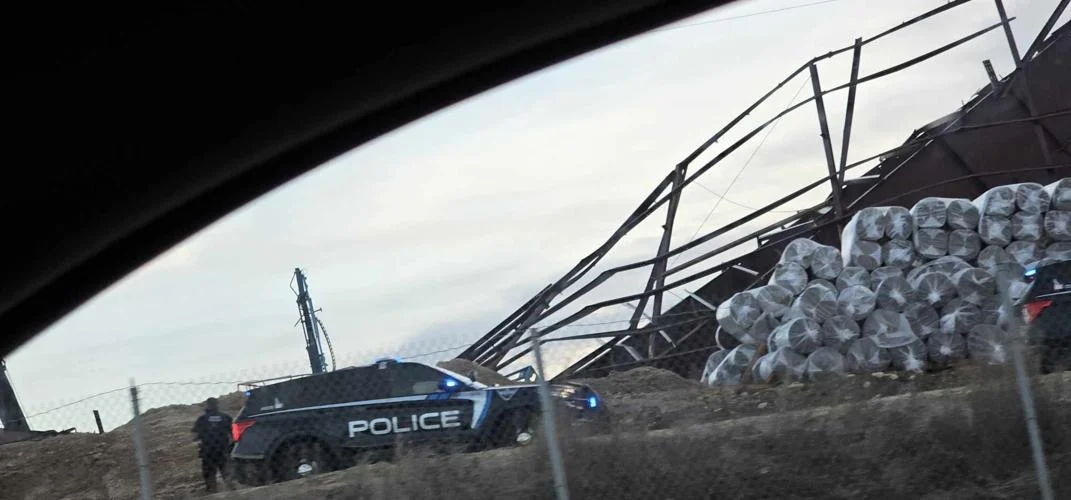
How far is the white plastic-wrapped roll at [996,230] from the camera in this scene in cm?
1573

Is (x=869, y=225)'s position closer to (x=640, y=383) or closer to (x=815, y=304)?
(x=815, y=304)

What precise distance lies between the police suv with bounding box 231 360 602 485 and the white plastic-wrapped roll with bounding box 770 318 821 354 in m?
5.45

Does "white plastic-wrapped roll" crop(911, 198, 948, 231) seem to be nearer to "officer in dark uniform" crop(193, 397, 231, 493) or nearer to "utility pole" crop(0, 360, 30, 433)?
"officer in dark uniform" crop(193, 397, 231, 493)

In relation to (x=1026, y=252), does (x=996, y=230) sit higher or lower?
higher

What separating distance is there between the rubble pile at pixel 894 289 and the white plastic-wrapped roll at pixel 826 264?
0.05ft

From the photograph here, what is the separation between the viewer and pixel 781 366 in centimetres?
1427

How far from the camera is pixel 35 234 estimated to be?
16.6 feet

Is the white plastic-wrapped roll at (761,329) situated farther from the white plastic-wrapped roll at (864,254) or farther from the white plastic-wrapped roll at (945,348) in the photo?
the white plastic-wrapped roll at (945,348)

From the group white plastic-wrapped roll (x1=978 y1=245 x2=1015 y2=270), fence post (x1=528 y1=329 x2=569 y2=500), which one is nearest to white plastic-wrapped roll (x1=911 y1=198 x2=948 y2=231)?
white plastic-wrapped roll (x1=978 y1=245 x2=1015 y2=270)

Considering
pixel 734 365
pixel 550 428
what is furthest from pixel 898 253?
pixel 550 428

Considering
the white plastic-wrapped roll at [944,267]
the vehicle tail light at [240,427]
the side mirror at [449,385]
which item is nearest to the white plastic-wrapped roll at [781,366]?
the white plastic-wrapped roll at [944,267]

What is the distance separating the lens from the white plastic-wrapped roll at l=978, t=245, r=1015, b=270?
1561 centimetres

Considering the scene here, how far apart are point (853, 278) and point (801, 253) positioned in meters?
0.92

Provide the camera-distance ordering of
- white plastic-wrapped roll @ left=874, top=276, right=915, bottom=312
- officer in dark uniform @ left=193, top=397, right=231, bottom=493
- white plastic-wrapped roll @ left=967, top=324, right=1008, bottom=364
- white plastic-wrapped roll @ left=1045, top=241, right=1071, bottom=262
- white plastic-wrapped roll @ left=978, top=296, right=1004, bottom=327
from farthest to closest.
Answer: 1. white plastic-wrapped roll @ left=1045, top=241, right=1071, bottom=262
2. white plastic-wrapped roll @ left=874, top=276, right=915, bottom=312
3. white plastic-wrapped roll @ left=978, top=296, right=1004, bottom=327
4. white plastic-wrapped roll @ left=967, top=324, right=1008, bottom=364
5. officer in dark uniform @ left=193, top=397, right=231, bottom=493
